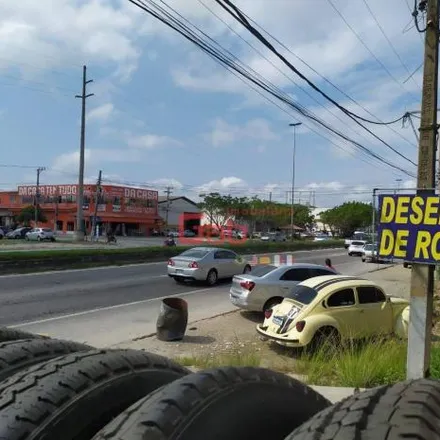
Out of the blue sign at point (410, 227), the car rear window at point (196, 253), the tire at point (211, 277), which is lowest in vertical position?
the tire at point (211, 277)

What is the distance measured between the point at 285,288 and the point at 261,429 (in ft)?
43.8

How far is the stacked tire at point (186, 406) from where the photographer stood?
1.71 metres

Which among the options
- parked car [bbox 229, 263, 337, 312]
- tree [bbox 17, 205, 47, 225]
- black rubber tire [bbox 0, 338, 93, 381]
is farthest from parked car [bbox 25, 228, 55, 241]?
black rubber tire [bbox 0, 338, 93, 381]

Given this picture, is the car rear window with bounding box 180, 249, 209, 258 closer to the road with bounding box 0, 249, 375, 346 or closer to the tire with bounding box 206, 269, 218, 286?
the tire with bounding box 206, 269, 218, 286

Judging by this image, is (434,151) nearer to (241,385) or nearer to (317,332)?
(317,332)

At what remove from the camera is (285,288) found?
15.3 m

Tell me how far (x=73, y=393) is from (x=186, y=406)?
20.8 inches

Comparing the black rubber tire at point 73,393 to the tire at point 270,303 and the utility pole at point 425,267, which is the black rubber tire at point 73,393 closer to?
the utility pole at point 425,267

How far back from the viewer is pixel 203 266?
21.7 meters

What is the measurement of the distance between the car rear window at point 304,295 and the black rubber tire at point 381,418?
928 centimetres

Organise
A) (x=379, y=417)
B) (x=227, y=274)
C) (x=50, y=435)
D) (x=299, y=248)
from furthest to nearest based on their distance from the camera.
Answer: (x=299, y=248)
(x=227, y=274)
(x=50, y=435)
(x=379, y=417)

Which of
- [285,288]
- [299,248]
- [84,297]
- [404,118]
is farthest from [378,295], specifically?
[299,248]

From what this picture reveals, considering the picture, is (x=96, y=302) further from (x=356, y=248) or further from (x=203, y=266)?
(x=356, y=248)

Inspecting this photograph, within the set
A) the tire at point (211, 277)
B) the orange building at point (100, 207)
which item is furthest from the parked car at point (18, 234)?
the tire at point (211, 277)
